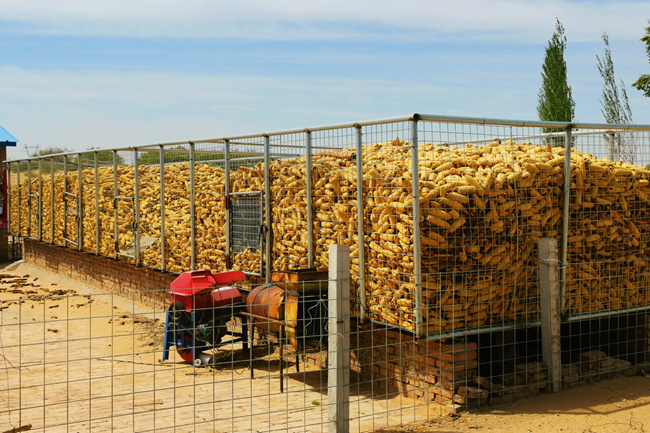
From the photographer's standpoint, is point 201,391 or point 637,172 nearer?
point 201,391

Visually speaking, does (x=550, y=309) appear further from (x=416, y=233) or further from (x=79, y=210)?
(x=79, y=210)

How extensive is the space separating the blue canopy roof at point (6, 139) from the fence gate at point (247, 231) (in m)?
17.9

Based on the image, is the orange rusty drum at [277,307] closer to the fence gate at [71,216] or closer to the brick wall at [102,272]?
the brick wall at [102,272]

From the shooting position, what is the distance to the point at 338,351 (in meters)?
6.16

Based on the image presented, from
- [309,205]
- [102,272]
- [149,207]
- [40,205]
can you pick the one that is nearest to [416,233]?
[309,205]

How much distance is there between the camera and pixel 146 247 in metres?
14.6

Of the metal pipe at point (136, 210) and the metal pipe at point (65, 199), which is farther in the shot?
the metal pipe at point (65, 199)

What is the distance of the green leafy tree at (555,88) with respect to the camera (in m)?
41.1

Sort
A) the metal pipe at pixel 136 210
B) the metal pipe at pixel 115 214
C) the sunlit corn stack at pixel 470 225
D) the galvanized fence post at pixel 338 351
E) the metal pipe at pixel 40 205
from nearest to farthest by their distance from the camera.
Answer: the galvanized fence post at pixel 338 351 < the sunlit corn stack at pixel 470 225 < the metal pipe at pixel 136 210 < the metal pipe at pixel 115 214 < the metal pipe at pixel 40 205

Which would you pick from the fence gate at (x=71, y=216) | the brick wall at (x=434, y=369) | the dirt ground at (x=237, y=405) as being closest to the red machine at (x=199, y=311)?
the dirt ground at (x=237, y=405)

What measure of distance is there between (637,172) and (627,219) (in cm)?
70

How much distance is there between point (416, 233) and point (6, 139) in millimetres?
23521

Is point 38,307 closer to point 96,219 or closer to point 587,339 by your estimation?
point 96,219

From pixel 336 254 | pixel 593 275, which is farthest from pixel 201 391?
pixel 593 275
